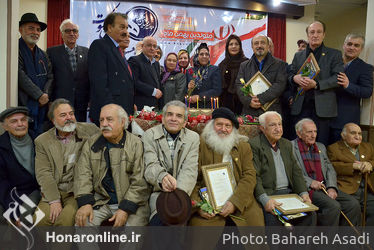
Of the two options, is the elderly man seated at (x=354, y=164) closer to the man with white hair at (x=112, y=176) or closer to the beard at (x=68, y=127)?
the man with white hair at (x=112, y=176)

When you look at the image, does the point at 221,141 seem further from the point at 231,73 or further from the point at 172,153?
the point at 231,73

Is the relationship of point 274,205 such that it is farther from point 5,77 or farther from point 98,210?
point 5,77

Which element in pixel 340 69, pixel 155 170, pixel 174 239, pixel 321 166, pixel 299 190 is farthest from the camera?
pixel 340 69

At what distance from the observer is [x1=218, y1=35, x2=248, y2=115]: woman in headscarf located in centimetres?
456

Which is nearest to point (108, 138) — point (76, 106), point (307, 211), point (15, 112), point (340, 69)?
point (15, 112)

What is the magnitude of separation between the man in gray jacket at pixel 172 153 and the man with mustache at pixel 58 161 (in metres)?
0.65

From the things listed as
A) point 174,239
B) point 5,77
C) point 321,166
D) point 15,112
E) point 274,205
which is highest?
point 5,77

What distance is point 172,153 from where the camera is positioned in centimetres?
293

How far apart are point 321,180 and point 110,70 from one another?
2.61m

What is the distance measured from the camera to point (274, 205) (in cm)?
286

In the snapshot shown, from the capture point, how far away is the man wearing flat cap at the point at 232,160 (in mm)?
2789

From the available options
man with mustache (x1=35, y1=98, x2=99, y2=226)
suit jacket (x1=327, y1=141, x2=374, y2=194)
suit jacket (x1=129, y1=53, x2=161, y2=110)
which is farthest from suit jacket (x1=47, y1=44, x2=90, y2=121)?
suit jacket (x1=327, y1=141, x2=374, y2=194)

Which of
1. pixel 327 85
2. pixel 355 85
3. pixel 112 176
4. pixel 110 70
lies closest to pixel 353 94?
pixel 355 85

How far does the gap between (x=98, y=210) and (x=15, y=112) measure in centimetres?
119
